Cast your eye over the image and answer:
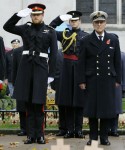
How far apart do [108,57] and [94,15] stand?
62cm

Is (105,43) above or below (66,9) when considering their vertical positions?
below

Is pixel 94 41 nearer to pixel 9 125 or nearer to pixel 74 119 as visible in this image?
pixel 74 119

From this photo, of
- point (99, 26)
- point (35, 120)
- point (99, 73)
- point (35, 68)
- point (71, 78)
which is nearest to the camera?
point (99, 73)

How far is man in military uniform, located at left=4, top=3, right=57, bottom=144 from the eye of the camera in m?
8.48

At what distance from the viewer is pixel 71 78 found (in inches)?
371

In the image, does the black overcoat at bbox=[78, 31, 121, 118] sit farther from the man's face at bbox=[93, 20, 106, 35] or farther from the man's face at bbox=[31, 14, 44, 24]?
the man's face at bbox=[31, 14, 44, 24]

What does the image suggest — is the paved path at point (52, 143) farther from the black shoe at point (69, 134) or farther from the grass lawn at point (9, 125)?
the grass lawn at point (9, 125)

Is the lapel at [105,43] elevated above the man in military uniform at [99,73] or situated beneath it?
elevated above

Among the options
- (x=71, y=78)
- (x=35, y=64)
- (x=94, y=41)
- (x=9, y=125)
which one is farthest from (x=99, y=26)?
(x=9, y=125)

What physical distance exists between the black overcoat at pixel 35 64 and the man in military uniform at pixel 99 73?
0.52 meters

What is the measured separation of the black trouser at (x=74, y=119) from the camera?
30.6 feet

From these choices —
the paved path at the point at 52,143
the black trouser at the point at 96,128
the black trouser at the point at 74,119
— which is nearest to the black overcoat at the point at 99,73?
the black trouser at the point at 96,128

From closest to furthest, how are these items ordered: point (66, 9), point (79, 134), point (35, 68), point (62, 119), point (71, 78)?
point (35, 68), point (79, 134), point (71, 78), point (62, 119), point (66, 9)

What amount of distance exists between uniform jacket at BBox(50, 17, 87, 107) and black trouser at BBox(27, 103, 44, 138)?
858 millimetres
